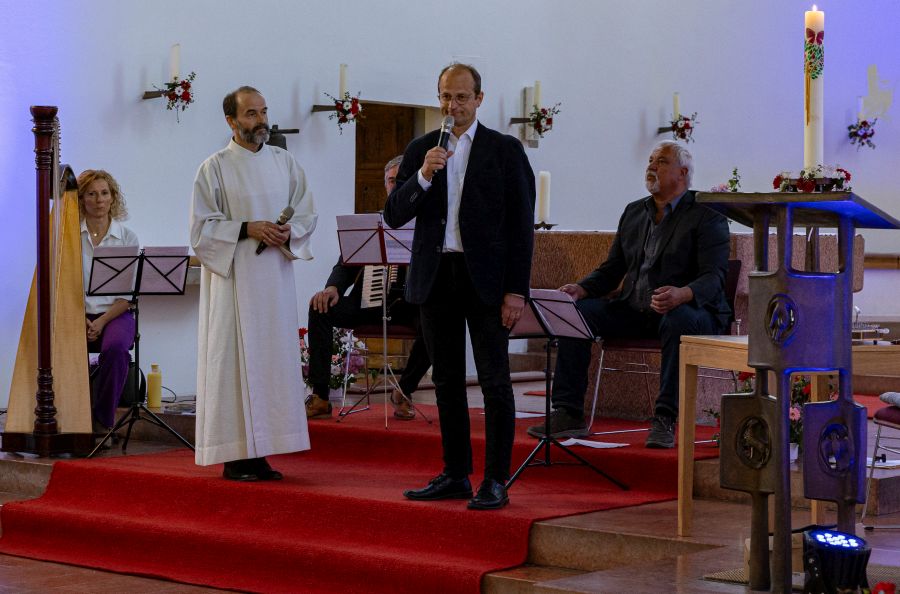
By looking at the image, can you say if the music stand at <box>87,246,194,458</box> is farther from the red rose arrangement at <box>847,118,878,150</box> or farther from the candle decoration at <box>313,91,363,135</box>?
the red rose arrangement at <box>847,118,878,150</box>

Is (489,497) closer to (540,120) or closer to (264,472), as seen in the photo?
(264,472)

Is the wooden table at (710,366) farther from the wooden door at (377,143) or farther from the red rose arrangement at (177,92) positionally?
the wooden door at (377,143)

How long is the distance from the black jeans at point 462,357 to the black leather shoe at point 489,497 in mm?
29

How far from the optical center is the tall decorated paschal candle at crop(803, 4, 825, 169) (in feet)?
10.1

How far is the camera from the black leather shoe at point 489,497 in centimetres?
436

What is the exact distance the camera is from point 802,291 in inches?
114

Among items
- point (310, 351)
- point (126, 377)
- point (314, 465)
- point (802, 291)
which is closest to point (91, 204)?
point (126, 377)

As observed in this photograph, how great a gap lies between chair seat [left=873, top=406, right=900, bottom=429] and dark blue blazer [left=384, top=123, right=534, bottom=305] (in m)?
1.17

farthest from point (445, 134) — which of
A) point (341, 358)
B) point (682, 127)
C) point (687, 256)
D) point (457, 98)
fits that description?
point (682, 127)

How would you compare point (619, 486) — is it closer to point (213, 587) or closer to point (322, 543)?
point (322, 543)

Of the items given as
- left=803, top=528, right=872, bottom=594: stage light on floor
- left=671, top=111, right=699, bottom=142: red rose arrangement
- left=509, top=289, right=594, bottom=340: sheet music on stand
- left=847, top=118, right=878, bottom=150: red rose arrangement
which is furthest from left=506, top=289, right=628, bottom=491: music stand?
left=847, top=118, right=878, bottom=150: red rose arrangement

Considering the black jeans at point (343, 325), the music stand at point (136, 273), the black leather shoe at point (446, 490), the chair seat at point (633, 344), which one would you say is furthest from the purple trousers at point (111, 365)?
the chair seat at point (633, 344)

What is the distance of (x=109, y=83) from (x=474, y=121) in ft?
11.4

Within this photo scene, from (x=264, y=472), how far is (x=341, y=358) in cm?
158
